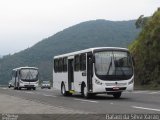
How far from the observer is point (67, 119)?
15250 millimetres

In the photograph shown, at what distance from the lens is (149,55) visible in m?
54.1

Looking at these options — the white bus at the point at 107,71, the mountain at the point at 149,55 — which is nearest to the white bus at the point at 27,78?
the mountain at the point at 149,55

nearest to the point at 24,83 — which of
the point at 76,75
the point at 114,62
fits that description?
the point at 76,75

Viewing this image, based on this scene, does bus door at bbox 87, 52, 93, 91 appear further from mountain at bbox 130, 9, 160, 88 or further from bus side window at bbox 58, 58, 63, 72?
mountain at bbox 130, 9, 160, 88

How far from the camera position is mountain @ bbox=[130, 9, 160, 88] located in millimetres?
53125

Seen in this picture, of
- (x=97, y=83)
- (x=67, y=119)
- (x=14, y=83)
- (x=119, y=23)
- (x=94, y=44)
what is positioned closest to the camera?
(x=67, y=119)

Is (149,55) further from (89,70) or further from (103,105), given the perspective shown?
(103,105)

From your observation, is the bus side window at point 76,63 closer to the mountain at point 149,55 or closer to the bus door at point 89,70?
the bus door at point 89,70

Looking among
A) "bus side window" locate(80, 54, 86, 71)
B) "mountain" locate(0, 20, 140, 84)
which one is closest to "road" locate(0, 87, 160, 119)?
"bus side window" locate(80, 54, 86, 71)

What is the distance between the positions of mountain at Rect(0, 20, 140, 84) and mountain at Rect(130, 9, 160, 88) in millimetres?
75403

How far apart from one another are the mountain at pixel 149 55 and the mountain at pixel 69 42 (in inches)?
2969

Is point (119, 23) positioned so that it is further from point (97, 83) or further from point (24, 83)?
point (97, 83)

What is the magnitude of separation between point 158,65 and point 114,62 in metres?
24.4

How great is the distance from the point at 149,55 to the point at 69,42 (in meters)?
99.3
